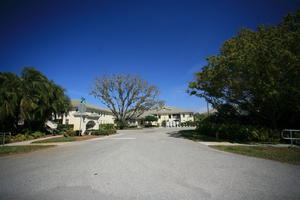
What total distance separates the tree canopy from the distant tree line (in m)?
19.6

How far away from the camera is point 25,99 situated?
14.1 m

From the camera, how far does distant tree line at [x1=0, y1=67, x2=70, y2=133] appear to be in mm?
13219

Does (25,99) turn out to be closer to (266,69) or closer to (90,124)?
A: (90,124)

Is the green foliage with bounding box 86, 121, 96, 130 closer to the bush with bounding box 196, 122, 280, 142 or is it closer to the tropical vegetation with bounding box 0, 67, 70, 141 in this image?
the tropical vegetation with bounding box 0, 67, 70, 141

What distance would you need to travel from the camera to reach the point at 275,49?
29.8 feet

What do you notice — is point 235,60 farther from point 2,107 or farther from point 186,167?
point 2,107

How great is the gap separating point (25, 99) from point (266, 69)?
75.6ft

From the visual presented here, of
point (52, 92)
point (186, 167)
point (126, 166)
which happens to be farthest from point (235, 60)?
point (52, 92)

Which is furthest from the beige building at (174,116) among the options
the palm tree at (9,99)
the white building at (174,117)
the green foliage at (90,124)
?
the palm tree at (9,99)

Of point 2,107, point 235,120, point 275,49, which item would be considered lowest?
point 235,120

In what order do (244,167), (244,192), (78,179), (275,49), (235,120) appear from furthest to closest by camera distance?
(235,120) → (275,49) → (244,167) → (78,179) → (244,192)

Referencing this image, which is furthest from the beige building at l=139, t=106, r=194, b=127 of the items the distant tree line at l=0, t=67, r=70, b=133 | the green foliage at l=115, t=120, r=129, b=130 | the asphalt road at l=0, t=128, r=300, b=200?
the asphalt road at l=0, t=128, r=300, b=200

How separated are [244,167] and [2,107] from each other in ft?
65.6

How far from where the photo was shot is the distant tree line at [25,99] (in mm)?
13219
